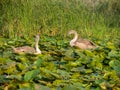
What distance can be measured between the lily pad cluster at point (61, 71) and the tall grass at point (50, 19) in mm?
1514

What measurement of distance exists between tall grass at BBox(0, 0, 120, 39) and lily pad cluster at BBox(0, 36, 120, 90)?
4.97 ft

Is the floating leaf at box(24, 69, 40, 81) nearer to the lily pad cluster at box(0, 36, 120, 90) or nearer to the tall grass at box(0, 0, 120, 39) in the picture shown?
the lily pad cluster at box(0, 36, 120, 90)

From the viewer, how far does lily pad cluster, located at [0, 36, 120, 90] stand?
3.43 m

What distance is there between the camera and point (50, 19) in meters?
7.55

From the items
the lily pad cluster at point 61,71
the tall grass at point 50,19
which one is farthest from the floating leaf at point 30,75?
the tall grass at point 50,19

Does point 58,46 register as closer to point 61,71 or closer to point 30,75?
point 61,71

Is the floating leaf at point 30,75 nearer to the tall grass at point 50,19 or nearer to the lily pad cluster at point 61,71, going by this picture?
the lily pad cluster at point 61,71

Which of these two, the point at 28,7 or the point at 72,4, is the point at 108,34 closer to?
the point at 72,4

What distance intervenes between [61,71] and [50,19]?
3.65m

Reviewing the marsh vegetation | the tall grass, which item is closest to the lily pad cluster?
the marsh vegetation

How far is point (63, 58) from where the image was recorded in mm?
4805

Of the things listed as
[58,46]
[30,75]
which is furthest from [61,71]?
[58,46]

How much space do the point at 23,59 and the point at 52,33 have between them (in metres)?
2.90

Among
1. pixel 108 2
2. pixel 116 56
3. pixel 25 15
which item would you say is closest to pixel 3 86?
pixel 116 56
